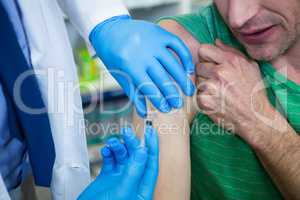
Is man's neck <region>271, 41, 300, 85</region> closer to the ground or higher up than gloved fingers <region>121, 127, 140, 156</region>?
higher up

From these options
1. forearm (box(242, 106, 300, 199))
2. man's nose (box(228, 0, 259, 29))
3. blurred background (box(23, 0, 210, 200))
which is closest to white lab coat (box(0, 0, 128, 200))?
man's nose (box(228, 0, 259, 29))

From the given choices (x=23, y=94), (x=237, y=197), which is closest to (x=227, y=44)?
(x=237, y=197)

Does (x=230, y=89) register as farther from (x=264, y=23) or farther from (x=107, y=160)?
(x=107, y=160)

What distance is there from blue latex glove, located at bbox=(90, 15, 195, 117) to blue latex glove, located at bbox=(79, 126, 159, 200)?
3.3 inches

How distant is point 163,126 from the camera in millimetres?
942

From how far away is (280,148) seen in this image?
0.93m

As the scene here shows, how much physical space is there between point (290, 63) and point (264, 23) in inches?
6.1

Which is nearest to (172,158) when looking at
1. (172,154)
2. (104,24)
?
(172,154)

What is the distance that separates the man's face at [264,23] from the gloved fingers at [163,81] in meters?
0.23

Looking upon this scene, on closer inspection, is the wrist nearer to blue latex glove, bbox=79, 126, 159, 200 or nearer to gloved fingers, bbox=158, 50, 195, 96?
gloved fingers, bbox=158, 50, 195, 96

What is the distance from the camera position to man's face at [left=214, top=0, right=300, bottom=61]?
905 millimetres

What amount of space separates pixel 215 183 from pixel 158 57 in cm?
43

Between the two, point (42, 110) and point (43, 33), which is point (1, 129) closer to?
point (42, 110)

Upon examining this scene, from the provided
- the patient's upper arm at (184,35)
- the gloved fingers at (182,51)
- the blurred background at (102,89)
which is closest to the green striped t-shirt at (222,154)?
the patient's upper arm at (184,35)
